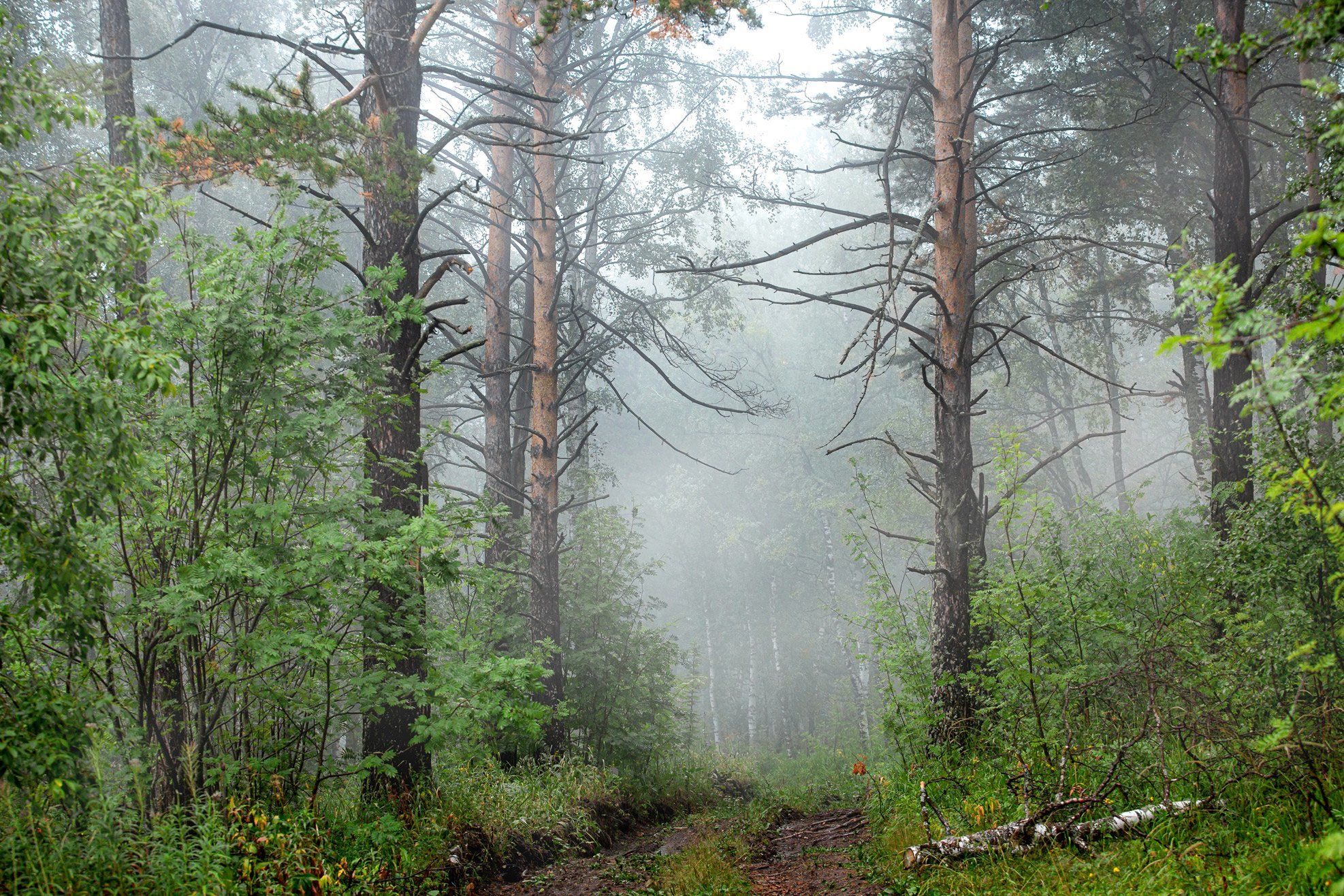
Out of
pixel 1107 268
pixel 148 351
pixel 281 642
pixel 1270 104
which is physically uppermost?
pixel 1270 104

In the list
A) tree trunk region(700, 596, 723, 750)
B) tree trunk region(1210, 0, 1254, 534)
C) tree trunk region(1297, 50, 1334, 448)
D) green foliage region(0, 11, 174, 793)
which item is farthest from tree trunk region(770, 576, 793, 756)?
green foliage region(0, 11, 174, 793)

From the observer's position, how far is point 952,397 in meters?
8.08

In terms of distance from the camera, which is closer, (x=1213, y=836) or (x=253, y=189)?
(x=1213, y=836)

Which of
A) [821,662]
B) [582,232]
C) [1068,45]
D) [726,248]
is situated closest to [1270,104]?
[1068,45]

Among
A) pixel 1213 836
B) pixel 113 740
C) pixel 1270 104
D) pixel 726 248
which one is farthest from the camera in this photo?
pixel 726 248

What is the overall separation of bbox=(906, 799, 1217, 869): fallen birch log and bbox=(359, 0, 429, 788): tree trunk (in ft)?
12.3

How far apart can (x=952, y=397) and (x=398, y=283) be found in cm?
533

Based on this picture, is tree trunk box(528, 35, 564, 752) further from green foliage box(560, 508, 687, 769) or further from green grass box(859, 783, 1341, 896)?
green grass box(859, 783, 1341, 896)

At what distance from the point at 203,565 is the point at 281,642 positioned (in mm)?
638

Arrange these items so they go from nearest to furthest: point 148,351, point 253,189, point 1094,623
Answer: point 148,351 → point 1094,623 → point 253,189

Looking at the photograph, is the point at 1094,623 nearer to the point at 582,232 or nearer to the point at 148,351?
the point at 148,351

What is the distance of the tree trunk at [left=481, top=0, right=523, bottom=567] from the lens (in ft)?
38.7

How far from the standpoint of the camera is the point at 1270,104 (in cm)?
1379

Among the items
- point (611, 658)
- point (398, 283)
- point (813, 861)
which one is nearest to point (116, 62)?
point (398, 283)
